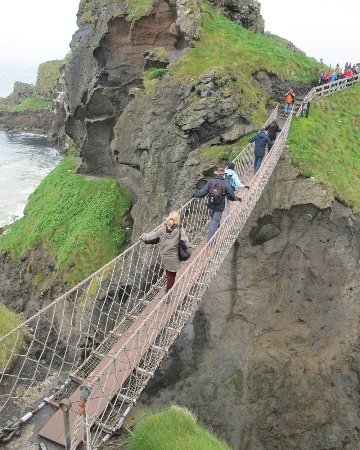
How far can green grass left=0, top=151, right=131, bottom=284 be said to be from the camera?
53.5 feet

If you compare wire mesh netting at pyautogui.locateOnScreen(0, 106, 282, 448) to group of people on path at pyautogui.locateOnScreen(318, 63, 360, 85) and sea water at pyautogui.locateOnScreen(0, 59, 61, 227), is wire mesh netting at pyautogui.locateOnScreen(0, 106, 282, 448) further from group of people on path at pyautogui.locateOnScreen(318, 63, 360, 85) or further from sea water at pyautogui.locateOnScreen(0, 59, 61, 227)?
sea water at pyautogui.locateOnScreen(0, 59, 61, 227)

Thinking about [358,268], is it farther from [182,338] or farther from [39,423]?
[39,423]

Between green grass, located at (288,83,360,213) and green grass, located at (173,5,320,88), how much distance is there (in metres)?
1.89

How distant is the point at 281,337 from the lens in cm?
1196

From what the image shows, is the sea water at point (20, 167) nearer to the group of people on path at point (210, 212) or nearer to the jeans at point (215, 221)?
the group of people on path at point (210, 212)

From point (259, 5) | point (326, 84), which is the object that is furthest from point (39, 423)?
point (259, 5)

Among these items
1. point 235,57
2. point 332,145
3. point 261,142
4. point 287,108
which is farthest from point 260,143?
point 235,57

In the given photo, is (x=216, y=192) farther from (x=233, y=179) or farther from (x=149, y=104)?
(x=149, y=104)

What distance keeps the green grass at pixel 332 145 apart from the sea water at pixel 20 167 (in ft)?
64.5

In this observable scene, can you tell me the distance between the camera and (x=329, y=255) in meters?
12.1

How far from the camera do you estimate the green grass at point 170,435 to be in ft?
19.2

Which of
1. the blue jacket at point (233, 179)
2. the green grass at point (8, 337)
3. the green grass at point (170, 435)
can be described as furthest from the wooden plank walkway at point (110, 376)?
the green grass at point (8, 337)

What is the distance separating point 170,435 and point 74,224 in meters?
12.8

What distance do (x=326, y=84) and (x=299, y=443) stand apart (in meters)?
11.5
